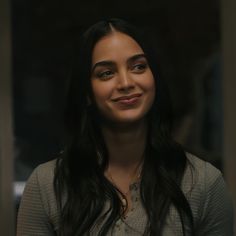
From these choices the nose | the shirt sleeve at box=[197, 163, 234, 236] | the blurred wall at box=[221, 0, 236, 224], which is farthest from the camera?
the blurred wall at box=[221, 0, 236, 224]

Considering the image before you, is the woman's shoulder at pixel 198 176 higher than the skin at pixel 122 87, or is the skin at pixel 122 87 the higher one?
the skin at pixel 122 87

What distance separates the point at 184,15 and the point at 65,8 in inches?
23.0

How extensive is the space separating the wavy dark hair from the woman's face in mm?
21

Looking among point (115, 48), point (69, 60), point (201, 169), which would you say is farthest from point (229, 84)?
point (115, 48)

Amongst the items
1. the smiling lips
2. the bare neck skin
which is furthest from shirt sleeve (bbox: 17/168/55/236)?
the smiling lips

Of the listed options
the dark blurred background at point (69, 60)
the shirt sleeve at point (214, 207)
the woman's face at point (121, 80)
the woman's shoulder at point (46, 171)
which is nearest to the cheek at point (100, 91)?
the woman's face at point (121, 80)

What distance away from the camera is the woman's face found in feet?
5.28

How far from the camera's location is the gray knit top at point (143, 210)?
1657mm

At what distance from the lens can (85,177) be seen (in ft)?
5.60

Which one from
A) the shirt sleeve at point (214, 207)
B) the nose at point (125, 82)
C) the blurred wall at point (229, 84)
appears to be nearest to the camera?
the nose at point (125, 82)

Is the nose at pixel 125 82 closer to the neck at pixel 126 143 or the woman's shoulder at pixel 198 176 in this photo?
the neck at pixel 126 143

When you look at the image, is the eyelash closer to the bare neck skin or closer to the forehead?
the forehead

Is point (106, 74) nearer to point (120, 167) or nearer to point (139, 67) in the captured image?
point (139, 67)

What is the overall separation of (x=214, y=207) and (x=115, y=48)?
0.46m
